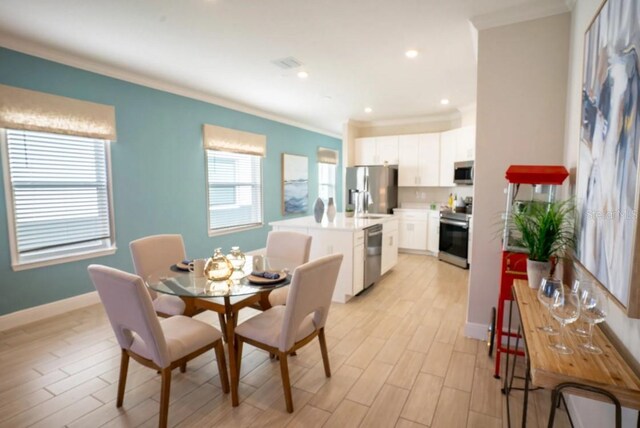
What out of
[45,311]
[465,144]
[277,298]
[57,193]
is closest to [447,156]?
[465,144]

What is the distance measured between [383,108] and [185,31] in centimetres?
362

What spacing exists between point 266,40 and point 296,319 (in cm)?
247

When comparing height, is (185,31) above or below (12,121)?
above

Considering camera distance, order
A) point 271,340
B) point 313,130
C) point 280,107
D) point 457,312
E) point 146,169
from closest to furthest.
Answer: point 271,340
point 457,312
point 146,169
point 280,107
point 313,130

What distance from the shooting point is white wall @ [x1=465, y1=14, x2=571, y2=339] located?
2449mm

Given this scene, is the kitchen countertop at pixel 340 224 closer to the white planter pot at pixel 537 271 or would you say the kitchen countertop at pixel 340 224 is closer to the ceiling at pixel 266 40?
the ceiling at pixel 266 40

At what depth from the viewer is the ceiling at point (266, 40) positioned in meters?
2.43

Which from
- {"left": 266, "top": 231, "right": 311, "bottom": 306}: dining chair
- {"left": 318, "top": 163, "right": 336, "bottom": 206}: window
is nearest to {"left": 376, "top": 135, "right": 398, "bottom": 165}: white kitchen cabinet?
{"left": 318, "top": 163, "right": 336, "bottom": 206}: window

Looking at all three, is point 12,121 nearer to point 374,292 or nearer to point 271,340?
point 271,340

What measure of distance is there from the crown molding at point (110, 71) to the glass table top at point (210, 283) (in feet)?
8.09

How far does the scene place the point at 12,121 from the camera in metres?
2.92

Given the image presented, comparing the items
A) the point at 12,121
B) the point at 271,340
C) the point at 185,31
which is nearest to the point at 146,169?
the point at 12,121

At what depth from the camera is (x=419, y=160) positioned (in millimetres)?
6195

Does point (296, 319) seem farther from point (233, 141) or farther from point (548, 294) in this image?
point (233, 141)
